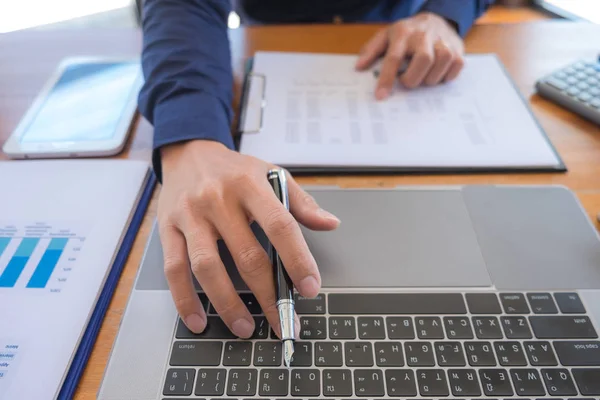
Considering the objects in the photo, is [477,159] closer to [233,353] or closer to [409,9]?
[233,353]

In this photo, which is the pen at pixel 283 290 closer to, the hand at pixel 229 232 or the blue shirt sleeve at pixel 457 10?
the hand at pixel 229 232

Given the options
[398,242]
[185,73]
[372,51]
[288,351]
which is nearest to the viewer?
[288,351]

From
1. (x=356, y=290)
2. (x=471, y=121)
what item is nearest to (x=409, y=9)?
(x=471, y=121)

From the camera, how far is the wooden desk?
0.52m

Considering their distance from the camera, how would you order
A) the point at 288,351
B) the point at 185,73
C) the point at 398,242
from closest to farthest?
the point at 288,351
the point at 398,242
the point at 185,73

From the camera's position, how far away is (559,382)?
13.7 inches

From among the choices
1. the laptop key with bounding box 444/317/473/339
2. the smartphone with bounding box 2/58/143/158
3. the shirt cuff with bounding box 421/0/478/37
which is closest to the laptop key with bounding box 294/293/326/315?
the laptop key with bounding box 444/317/473/339

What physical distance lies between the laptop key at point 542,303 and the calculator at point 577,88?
30cm

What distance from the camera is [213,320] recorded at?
388 millimetres

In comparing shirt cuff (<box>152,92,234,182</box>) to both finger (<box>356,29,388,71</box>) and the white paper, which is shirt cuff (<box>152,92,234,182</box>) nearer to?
the white paper

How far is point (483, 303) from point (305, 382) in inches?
6.7

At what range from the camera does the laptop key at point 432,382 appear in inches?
13.4

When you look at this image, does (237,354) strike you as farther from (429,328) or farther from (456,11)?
(456,11)

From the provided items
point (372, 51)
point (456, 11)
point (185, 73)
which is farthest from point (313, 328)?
point (456, 11)
